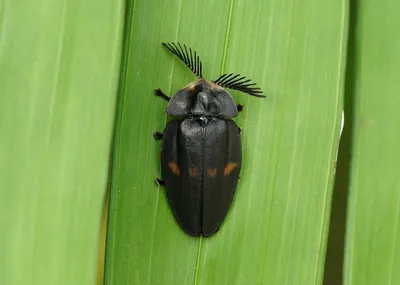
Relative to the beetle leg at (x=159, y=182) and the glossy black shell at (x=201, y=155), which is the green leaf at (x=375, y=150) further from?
the beetle leg at (x=159, y=182)

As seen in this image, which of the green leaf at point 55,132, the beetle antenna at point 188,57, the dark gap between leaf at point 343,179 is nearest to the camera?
the green leaf at point 55,132

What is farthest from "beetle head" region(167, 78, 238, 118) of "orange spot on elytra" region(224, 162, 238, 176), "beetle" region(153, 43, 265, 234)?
"orange spot on elytra" region(224, 162, 238, 176)

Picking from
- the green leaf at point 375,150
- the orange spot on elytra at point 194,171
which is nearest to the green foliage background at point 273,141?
the green leaf at point 375,150

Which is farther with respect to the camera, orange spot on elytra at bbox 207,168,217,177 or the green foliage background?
orange spot on elytra at bbox 207,168,217,177

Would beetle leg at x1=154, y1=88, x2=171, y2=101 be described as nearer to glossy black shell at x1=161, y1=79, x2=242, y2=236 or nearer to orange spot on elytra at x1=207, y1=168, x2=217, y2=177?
glossy black shell at x1=161, y1=79, x2=242, y2=236

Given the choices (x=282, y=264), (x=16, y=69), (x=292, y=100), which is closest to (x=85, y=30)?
(x=16, y=69)
